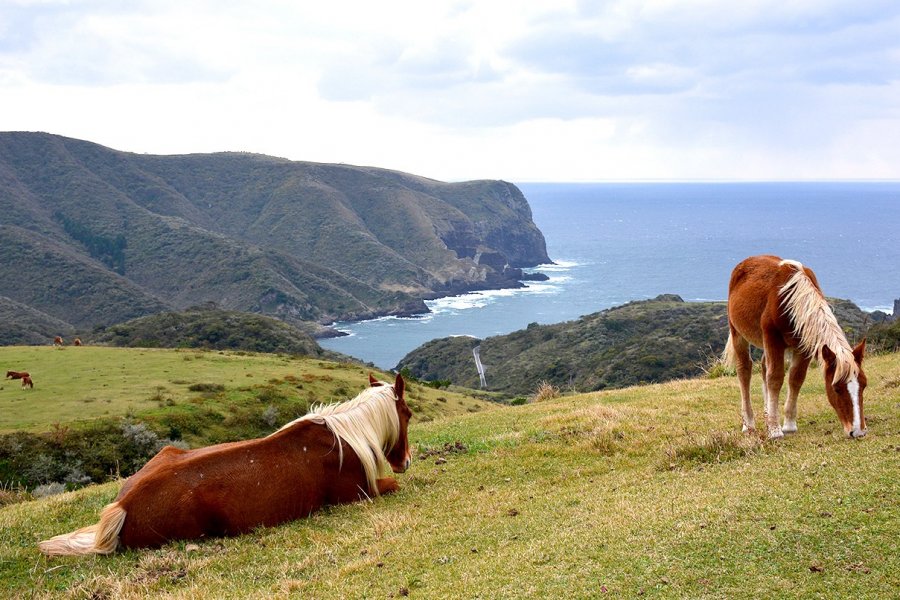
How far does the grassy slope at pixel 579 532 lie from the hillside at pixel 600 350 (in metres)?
40.9

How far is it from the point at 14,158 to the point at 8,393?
173998 mm

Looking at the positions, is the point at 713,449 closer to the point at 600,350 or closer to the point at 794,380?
the point at 794,380

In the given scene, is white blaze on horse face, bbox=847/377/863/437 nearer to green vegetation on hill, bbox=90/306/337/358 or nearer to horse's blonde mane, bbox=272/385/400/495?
horse's blonde mane, bbox=272/385/400/495

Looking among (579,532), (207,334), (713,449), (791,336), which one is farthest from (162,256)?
(579,532)

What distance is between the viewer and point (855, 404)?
830 centimetres

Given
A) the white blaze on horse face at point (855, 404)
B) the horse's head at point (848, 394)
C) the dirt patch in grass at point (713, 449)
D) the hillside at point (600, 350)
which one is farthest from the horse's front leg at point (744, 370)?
the hillside at point (600, 350)

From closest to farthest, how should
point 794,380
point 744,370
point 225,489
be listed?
point 225,489
point 794,380
point 744,370

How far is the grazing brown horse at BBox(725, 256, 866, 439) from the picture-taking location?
8305 mm

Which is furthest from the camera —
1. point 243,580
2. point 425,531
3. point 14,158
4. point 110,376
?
point 14,158

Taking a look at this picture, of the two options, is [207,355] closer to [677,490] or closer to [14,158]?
[677,490]

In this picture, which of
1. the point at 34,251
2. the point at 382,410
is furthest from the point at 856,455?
the point at 34,251

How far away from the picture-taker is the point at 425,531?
23.1 ft

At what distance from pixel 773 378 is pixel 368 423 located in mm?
5120

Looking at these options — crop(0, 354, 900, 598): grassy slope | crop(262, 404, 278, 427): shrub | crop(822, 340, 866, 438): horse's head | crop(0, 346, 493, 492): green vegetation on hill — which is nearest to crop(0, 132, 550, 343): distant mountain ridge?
crop(0, 346, 493, 492): green vegetation on hill
